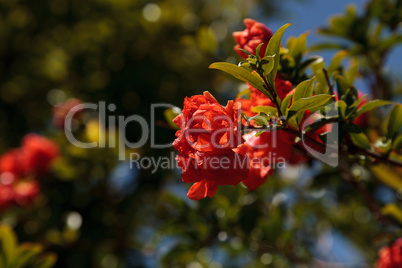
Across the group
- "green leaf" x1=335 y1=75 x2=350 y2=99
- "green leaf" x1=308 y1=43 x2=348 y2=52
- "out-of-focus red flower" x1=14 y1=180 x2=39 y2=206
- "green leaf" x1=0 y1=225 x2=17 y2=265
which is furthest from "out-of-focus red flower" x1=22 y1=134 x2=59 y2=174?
"green leaf" x1=335 y1=75 x2=350 y2=99

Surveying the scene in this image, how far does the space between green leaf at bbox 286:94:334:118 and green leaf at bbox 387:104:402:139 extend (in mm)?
303

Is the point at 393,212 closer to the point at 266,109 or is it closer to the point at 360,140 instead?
the point at 360,140

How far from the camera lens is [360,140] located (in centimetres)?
84

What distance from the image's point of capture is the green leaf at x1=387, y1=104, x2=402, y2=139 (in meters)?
0.89

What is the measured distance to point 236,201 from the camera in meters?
1.38

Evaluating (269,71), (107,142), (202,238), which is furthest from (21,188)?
(269,71)

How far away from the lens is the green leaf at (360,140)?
837 mm

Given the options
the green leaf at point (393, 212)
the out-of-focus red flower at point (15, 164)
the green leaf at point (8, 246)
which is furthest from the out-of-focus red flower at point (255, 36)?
the out-of-focus red flower at point (15, 164)

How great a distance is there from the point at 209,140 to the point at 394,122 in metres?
0.48

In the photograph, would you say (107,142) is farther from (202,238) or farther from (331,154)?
(331,154)

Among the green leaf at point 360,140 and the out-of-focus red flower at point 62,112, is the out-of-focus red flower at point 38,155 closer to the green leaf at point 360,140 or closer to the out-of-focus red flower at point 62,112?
the out-of-focus red flower at point 62,112

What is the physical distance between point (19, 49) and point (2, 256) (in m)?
2.23

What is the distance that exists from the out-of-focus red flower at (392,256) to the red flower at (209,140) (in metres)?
0.74

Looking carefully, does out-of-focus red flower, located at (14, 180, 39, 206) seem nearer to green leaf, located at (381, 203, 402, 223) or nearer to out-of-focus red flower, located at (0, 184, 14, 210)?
out-of-focus red flower, located at (0, 184, 14, 210)
